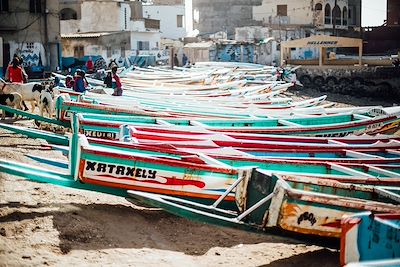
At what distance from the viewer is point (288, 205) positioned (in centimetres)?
586

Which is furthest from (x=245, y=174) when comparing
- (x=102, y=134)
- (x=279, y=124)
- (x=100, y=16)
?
(x=100, y=16)

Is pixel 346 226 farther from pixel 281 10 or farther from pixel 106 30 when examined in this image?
pixel 281 10

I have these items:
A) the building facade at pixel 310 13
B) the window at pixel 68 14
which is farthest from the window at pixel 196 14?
the window at pixel 68 14

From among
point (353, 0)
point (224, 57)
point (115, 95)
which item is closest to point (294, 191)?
point (115, 95)

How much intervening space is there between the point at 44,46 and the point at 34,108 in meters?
16.4

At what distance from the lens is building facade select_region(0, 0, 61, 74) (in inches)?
1141

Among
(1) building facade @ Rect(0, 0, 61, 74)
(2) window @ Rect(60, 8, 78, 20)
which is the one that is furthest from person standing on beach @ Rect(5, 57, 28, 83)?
(2) window @ Rect(60, 8, 78, 20)

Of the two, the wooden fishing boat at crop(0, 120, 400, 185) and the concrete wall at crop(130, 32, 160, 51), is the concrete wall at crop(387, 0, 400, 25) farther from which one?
the wooden fishing boat at crop(0, 120, 400, 185)

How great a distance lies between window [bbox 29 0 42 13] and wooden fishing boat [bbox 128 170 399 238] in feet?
85.2

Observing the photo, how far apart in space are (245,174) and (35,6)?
2656cm

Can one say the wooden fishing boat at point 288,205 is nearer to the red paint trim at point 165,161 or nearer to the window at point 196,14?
the red paint trim at point 165,161

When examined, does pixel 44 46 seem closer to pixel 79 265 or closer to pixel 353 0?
pixel 79 265

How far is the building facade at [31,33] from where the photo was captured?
29.0m

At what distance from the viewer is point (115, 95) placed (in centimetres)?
1552
